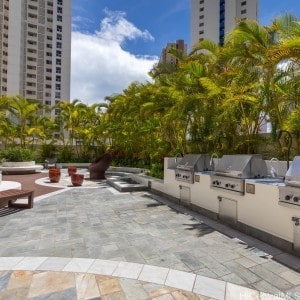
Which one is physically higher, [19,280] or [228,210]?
[228,210]

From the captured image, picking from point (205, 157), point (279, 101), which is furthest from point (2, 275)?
point (279, 101)

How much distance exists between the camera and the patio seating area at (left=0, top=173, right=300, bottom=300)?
3002 millimetres

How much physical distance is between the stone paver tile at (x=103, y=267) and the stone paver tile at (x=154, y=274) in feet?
1.43

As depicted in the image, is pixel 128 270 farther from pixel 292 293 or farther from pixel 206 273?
pixel 292 293

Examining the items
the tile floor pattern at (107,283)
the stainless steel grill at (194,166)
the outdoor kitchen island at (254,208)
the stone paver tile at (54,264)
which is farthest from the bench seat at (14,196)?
the outdoor kitchen island at (254,208)

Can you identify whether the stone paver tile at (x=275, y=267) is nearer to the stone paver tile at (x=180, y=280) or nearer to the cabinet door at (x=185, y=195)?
the stone paver tile at (x=180, y=280)

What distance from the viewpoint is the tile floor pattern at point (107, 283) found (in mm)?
2887

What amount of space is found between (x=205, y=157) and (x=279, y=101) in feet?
7.78

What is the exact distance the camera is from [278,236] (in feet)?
14.3

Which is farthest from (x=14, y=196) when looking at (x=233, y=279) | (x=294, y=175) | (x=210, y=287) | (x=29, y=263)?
(x=294, y=175)

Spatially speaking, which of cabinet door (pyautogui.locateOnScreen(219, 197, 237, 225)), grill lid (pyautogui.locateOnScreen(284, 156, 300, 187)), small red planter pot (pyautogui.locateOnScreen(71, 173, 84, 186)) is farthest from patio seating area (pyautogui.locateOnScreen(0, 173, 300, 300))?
small red planter pot (pyautogui.locateOnScreen(71, 173, 84, 186))

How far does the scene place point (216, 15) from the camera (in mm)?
69688

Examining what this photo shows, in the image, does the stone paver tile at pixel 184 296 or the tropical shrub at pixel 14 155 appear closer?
the stone paver tile at pixel 184 296

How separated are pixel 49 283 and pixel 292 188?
3741 millimetres
